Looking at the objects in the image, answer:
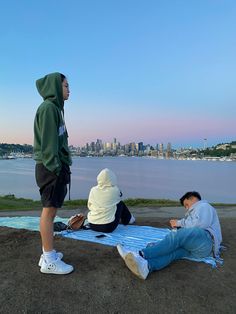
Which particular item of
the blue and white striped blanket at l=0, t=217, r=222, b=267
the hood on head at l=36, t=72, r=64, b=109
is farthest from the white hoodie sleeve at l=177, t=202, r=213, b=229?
the hood on head at l=36, t=72, r=64, b=109

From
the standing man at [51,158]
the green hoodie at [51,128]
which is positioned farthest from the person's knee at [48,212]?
the green hoodie at [51,128]

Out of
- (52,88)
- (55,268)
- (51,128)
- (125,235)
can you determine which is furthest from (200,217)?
(52,88)

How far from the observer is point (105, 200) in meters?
Result: 6.30

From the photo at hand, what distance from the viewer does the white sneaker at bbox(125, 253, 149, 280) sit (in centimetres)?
399

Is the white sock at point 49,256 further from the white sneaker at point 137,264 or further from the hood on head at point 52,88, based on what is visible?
the hood on head at point 52,88

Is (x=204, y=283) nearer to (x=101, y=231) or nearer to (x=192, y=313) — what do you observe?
(x=192, y=313)

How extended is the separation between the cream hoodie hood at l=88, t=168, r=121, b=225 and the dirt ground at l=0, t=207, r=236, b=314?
4.40ft

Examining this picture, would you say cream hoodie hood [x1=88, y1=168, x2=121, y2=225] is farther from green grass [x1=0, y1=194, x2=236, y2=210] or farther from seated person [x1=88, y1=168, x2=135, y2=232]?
green grass [x1=0, y1=194, x2=236, y2=210]

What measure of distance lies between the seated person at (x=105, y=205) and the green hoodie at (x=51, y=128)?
211cm

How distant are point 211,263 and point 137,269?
111 centimetres

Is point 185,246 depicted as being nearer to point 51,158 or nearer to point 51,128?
point 51,158

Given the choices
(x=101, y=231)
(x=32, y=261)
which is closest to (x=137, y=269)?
(x=32, y=261)

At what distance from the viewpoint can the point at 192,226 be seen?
15.5 ft

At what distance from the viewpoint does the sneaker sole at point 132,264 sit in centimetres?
400
